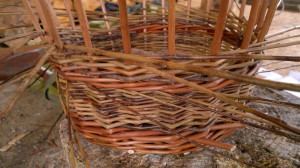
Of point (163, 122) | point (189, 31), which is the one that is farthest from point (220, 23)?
point (189, 31)

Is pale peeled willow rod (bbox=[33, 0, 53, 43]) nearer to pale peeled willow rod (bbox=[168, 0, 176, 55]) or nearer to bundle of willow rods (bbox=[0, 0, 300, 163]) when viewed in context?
bundle of willow rods (bbox=[0, 0, 300, 163])

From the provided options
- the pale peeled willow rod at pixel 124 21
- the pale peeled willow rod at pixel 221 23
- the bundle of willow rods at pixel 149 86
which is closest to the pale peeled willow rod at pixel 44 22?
the bundle of willow rods at pixel 149 86

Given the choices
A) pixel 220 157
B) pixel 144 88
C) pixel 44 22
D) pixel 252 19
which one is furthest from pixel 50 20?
pixel 220 157

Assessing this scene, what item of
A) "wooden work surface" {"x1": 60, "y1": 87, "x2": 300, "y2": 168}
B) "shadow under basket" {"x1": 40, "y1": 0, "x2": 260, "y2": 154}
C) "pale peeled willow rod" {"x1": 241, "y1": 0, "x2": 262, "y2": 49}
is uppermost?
"pale peeled willow rod" {"x1": 241, "y1": 0, "x2": 262, "y2": 49}

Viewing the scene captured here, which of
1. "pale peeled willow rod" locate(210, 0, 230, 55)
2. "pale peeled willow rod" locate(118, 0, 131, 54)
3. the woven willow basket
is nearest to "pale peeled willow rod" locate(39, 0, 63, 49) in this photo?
the woven willow basket

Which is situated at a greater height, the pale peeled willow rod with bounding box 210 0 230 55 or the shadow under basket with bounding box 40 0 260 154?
the pale peeled willow rod with bounding box 210 0 230 55

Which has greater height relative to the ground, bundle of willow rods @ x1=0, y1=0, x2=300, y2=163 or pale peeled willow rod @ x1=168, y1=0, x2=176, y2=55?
pale peeled willow rod @ x1=168, y1=0, x2=176, y2=55

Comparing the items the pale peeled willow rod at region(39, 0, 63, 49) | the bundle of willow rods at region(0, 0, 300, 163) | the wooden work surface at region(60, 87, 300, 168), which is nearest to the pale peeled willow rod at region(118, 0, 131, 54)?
the bundle of willow rods at region(0, 0, 300, 163)

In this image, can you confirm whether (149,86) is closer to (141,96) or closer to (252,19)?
(141,96)

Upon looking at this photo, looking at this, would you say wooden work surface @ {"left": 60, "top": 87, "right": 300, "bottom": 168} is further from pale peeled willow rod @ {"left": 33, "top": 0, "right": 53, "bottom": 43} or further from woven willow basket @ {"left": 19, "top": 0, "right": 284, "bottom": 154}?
pale peeled willow rod @ {"left": 33, "top": 0, "right": 53, "bottom": 43}

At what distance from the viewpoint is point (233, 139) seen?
0.51m

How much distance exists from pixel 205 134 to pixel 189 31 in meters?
0.39

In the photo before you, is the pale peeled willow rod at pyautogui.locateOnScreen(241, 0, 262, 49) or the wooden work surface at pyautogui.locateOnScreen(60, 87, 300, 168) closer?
the pale peeled willow rod at pyautogui.locateOnScreen(241, 0, 262, 49)

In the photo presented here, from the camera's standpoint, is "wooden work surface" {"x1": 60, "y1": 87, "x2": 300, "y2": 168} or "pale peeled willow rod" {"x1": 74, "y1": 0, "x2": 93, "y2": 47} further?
"wooden work surface" {"x1": 60, "y1": 87, "x2": 300, "y2": 168}
